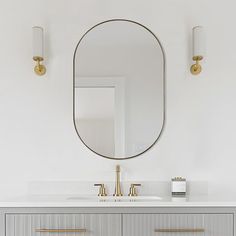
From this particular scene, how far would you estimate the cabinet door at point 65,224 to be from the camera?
1700mm

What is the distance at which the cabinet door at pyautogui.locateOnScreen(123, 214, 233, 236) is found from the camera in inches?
66.9

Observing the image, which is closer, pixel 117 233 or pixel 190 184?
pixel 117 233

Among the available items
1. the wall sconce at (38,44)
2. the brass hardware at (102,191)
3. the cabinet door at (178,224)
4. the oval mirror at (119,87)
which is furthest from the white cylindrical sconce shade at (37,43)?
the cabinet door at (178,224)

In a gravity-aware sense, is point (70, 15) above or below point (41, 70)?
above

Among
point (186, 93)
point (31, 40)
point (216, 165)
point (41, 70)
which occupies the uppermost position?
point (31, 40)

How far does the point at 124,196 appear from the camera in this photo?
2143 mm

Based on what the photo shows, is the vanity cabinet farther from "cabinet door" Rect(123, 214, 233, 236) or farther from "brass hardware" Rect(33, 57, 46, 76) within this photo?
"brass hardware" Rect(33, 57, 46, 76)

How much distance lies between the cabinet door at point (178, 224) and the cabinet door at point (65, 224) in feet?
0.25

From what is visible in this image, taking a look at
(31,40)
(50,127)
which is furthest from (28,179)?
(31,40)

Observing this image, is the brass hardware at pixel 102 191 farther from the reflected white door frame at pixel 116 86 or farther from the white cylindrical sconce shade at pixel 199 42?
the white cylindrical sconce shade at pixel 199 42

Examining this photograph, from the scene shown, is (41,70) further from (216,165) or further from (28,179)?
(216,165)

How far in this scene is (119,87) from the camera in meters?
2.24

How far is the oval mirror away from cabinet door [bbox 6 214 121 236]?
2.01 feet

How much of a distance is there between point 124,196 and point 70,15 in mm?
1269
